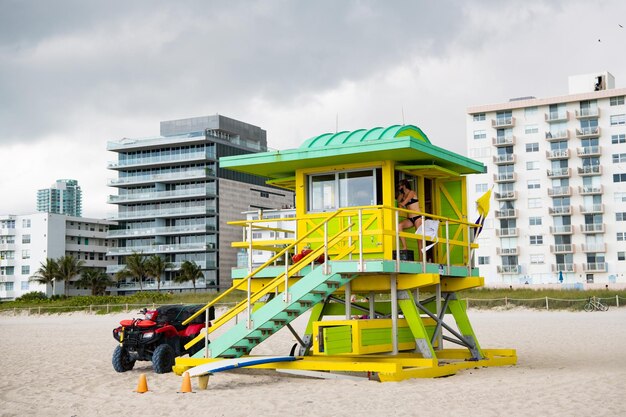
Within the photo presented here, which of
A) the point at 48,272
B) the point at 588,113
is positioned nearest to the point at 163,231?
the point at 48,272

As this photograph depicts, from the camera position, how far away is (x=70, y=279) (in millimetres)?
118812

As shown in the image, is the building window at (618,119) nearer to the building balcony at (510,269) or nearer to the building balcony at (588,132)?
the building balcony at (588,132)

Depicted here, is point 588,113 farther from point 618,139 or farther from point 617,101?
point 618,139

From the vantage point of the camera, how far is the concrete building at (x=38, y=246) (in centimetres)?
12275

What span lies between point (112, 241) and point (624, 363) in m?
118

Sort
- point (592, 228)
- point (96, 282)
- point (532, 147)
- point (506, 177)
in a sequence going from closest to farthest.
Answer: point (592, 228), point (532, 147), point (506, 177), point (96, 282)

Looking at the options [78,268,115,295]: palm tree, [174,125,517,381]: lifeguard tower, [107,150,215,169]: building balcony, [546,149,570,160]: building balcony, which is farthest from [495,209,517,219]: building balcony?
[174,125,517,381]: lifeguard tower

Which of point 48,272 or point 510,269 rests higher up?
point 48,272

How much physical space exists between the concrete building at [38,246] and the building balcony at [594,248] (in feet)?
234

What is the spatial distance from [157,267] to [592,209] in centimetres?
5548

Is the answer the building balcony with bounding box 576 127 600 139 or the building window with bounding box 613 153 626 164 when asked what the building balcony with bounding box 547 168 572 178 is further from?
the building window with bounding box 613 153 626 164

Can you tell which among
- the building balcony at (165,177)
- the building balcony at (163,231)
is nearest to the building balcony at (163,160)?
the building balcony at (165,177)

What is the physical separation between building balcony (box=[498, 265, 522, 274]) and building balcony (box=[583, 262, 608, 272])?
24.4ft

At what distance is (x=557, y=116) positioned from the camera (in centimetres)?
9588
